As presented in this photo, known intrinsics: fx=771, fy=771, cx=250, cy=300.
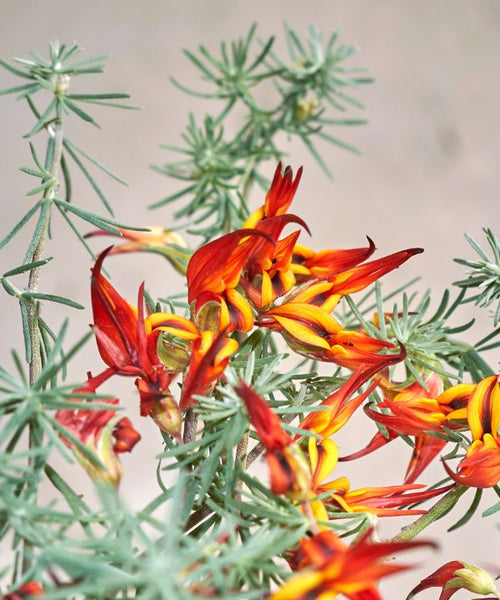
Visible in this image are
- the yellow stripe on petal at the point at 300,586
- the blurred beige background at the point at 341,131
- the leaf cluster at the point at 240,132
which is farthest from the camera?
the blurred beige background at the point at 341,131

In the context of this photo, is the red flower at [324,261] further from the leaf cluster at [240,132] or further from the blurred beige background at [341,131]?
the blurred beige background at [341,131]

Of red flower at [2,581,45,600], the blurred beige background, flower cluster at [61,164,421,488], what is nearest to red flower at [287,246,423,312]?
flower cluster at [61,164,421,488]

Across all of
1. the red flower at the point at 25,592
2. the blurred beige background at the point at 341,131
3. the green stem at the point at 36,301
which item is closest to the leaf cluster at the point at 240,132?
the green stem at the point at 36,301

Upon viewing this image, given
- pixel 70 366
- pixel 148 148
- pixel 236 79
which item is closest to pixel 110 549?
pixel 236 79

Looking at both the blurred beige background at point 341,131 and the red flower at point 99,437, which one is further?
the blurred beige background at point 341,131

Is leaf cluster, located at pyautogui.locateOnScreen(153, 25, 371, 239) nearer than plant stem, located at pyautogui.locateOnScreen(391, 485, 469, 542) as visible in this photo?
No

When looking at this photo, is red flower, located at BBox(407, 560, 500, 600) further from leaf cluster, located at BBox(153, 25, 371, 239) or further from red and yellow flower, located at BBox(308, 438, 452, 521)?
leaf cluster, located at BBox(153, 25, 371, 239)

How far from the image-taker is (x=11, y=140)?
82cm

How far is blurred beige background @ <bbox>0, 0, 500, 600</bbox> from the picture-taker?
0.80 metres

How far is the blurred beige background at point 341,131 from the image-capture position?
80 centimetres

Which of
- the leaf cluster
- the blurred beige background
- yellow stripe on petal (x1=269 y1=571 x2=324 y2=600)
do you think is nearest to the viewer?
yellow stripe on petal (x1=269 y1=571 x2=324 y2=600)

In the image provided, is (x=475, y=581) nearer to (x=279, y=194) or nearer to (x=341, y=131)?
(x=279, y=194)

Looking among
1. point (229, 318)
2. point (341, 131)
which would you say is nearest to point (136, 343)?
point (229, 318)

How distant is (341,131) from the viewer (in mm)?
874
